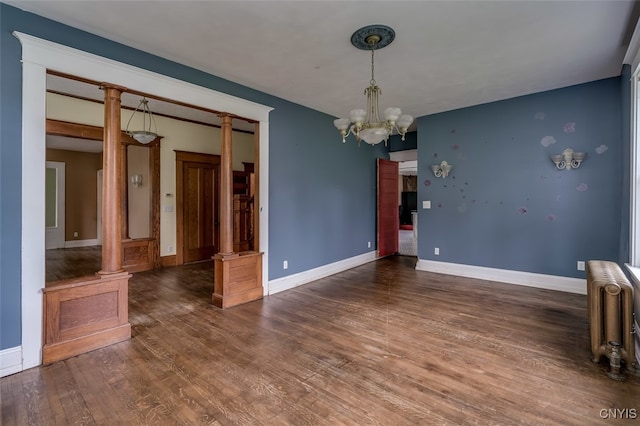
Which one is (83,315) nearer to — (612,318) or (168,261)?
(168,261)

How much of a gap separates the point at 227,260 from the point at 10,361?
6.45 ft

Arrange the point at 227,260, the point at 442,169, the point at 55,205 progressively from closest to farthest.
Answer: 1. the point at 227,260
2. the point at 442,169
3. the point at 55,205

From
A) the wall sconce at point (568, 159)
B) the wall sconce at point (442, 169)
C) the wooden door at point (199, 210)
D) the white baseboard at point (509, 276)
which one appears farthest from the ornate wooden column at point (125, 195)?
the wall sconce at point (568, 159)

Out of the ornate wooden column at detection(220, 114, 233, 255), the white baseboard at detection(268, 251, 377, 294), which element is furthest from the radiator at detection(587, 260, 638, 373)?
the ornate wooden column at detection(220, 114, 233, 255)

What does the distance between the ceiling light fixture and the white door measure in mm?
4474

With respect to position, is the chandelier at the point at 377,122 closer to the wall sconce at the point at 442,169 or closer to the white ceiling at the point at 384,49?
the white ceiling at the point at 384,49

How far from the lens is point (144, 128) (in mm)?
5543

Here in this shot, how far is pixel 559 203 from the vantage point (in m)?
4.33

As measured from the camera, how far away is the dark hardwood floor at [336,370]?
1.87 m

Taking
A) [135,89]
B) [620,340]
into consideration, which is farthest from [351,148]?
[620,340]

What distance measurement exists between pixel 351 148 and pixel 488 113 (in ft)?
7.91

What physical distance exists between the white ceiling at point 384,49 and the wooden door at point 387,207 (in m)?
2.74

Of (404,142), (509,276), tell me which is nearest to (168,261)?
(404,142)

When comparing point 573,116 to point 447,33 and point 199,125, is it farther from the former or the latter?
point 199,125
